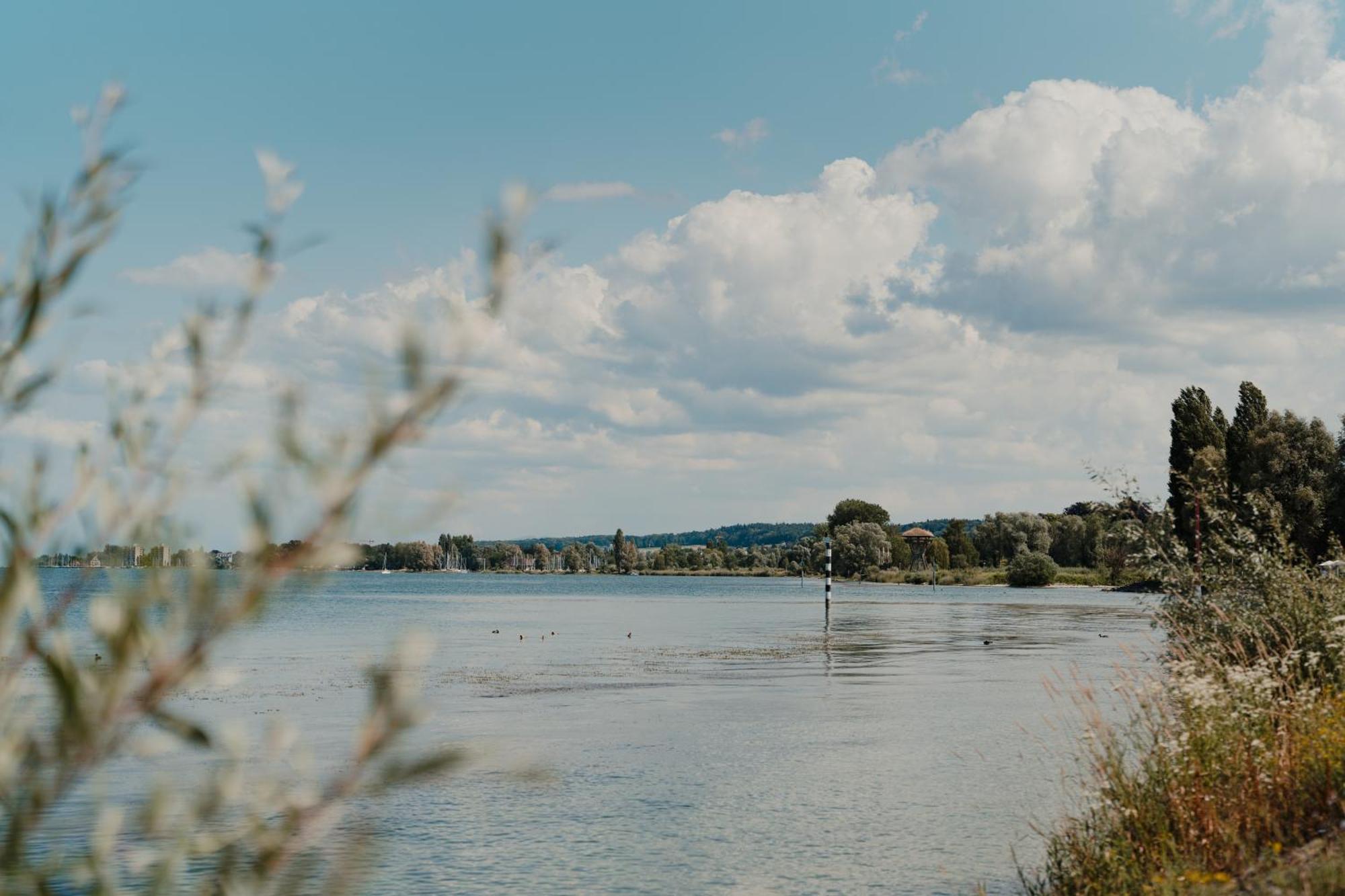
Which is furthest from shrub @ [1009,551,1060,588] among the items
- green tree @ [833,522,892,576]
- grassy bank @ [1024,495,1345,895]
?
grassy bank @ [1024,495,1345,895]

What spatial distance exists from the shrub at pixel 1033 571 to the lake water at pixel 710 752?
103 metres

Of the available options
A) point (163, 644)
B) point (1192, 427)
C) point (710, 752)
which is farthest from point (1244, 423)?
point (163, 644)

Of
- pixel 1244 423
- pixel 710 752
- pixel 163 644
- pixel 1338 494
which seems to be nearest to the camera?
pixel 163 644

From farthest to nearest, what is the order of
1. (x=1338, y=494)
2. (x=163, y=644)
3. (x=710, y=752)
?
1. (x=1338, y=494)
2. (x=710, y=752)
3. (x=163, y=644)

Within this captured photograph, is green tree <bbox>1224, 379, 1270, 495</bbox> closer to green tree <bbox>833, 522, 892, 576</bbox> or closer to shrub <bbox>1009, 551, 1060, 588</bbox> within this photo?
shrub <bbox>1009, 551, 1060, 588</bbox>

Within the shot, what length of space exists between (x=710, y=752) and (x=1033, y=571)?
139m

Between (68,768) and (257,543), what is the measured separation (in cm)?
47

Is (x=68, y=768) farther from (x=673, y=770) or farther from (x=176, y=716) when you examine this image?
(x=673, y=770)

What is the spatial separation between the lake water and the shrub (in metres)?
103

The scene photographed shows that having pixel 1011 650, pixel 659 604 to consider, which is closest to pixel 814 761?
pixel 1011 650

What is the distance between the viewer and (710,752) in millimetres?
21250

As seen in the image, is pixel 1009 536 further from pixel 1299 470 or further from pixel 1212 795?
pixel 1212 795

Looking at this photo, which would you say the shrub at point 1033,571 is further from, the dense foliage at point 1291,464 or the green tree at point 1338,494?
the green tree at point 1338,494

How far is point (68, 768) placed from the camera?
6.49 ft
